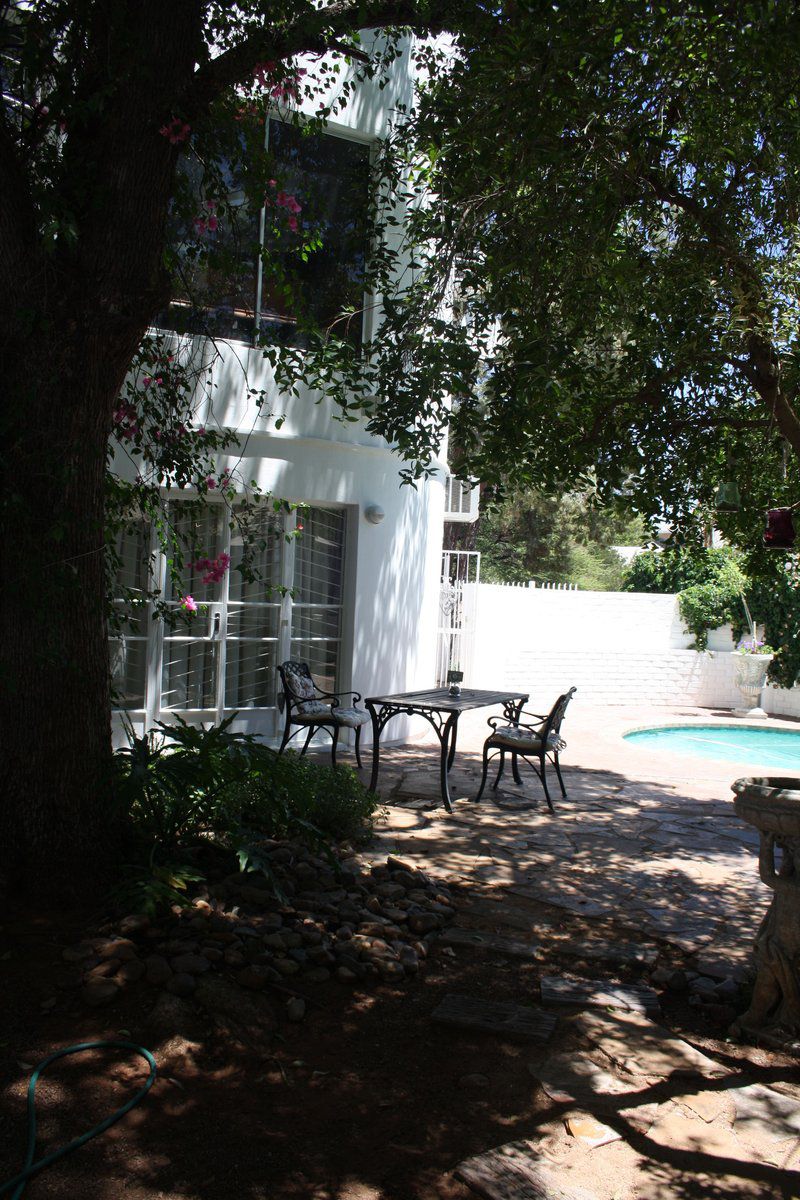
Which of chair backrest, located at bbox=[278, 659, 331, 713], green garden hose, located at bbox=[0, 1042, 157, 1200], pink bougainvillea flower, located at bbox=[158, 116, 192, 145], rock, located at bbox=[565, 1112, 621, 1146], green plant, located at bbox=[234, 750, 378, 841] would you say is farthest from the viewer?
chair backrest, located at bbox=[278, 659, 331, 713]

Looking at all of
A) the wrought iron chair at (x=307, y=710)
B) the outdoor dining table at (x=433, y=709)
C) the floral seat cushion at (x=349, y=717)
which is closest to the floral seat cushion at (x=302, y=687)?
the wrought iron chair at (x=307, y=710)

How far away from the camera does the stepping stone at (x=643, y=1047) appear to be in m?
3.65

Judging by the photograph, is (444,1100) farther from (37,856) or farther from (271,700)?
(271,700)

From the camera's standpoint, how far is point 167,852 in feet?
15.7

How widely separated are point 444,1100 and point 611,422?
4.72 m

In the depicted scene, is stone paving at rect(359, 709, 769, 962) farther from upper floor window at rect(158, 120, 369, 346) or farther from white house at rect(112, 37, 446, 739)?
upper floor window at rect(158, 120, 369, 346)

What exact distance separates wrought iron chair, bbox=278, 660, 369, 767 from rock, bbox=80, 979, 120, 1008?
4.41 meters

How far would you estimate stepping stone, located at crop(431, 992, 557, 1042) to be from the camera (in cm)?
386

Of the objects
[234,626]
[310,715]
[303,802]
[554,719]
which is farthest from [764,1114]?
[234,626]

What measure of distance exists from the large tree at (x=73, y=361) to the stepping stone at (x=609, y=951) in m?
2.22

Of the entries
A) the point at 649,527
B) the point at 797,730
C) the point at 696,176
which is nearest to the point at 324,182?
the point at 696,176

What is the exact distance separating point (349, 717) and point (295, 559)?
1806 mm

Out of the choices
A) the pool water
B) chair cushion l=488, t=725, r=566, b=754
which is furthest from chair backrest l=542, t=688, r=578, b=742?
the pool water

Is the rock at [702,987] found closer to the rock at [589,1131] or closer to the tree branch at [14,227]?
the rock at [589,1131]
